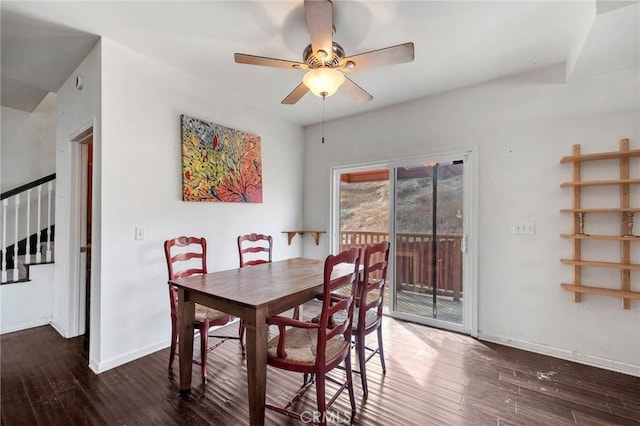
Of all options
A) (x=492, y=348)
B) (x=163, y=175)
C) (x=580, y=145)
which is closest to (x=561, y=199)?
(x=580, y=145)

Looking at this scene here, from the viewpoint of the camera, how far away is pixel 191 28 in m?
2.13

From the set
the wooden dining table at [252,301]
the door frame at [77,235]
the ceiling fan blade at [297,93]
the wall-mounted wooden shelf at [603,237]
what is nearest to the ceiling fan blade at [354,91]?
the ceiling fan blade at [297,93]

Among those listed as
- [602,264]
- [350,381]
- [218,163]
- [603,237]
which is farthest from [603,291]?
[218,163]

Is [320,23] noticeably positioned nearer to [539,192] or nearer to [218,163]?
[218,163]

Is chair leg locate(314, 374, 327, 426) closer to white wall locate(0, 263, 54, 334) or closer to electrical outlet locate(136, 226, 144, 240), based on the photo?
electrical outlet locate(136, 226, 144, 240)

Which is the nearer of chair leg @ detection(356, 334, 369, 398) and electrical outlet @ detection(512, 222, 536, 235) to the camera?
chair leg @ detection(356, 334, 369, 398)

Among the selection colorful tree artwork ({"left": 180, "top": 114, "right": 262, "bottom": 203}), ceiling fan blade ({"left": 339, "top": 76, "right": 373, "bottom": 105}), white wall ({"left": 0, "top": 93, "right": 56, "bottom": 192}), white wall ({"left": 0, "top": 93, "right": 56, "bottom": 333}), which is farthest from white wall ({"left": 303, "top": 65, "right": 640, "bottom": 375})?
white wall ({"left": 0, "top": 93, "right": 56, "bottom": 192})

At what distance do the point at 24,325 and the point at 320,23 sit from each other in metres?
4.22

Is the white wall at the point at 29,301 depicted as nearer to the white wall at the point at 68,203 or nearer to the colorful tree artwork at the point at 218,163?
the white wall at the point at 68,203

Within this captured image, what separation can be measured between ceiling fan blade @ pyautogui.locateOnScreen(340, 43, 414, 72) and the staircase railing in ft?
12.4

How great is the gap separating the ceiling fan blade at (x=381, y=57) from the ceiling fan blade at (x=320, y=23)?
19 centimetres

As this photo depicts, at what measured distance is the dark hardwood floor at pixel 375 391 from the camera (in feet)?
5.73

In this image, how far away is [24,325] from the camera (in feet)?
10.1

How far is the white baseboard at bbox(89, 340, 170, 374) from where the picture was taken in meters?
2.24
